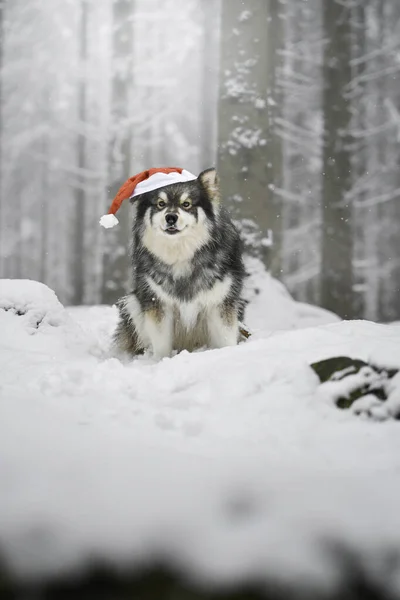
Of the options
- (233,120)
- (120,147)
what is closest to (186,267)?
(233,120)

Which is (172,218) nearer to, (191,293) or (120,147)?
(191,293)

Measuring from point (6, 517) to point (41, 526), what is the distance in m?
0.12

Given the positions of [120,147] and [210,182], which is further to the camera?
[120,147]

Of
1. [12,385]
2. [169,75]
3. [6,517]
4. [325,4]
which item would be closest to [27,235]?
[169,75]

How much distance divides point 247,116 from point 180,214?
131 inches

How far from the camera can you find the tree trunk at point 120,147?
9.44 m

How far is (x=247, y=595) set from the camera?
1130mm

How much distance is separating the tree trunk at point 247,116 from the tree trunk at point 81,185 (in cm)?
657

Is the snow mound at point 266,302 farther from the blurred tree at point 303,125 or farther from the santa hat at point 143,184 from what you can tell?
the blurred tree at point 303,125

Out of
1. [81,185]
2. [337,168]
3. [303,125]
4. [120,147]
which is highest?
[303,125]

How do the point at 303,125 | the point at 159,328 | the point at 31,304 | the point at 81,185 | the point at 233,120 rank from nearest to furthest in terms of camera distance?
the point at 159,328, the point at 31,304, the point at 233,120, the point at 303,125, the point at 81,185

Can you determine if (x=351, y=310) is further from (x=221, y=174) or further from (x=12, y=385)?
(x=12, y=385)

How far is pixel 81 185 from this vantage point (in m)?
12.0

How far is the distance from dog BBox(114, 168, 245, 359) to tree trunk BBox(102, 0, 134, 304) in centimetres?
588
